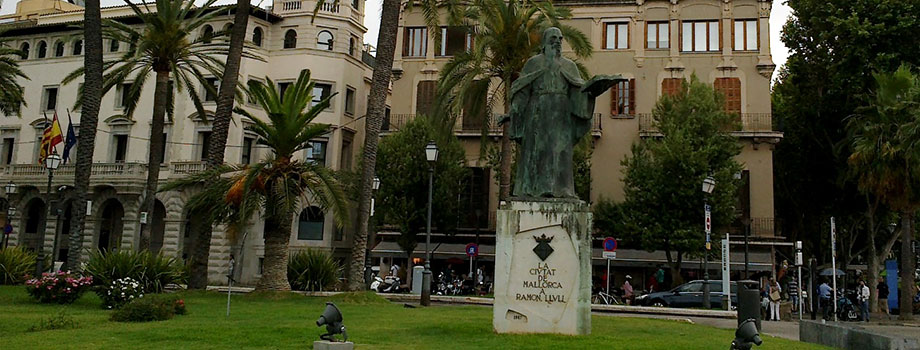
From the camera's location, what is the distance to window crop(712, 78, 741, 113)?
39031 millimetres

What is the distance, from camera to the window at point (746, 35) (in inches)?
1553

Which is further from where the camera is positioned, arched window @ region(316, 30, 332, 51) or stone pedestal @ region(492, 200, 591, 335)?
arched window @ region(316, 30, 332, 51)

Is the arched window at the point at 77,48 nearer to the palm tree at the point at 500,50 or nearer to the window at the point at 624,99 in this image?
the palm tree at the point at 500,50

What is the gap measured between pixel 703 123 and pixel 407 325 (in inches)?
938

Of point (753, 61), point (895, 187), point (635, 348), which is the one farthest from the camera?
point (753, 61)

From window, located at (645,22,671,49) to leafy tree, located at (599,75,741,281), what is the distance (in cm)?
546

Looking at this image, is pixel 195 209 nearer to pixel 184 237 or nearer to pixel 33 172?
pixel 184 237

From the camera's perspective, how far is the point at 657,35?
40.8 meters

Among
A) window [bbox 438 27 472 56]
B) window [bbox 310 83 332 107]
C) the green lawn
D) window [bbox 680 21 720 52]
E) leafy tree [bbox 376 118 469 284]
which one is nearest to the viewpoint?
the green lawn

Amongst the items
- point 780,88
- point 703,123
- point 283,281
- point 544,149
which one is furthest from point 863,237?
point 544,149

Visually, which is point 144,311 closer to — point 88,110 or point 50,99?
point 88,110

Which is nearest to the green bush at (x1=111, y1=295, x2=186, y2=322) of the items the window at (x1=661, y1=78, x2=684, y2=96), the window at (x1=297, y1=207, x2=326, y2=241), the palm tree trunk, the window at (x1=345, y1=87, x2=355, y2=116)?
the palm tree trunk

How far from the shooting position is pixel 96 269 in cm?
2041

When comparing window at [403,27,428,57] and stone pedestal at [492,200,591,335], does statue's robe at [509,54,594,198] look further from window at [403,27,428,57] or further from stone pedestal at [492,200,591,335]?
window at [403,27,428,57]
